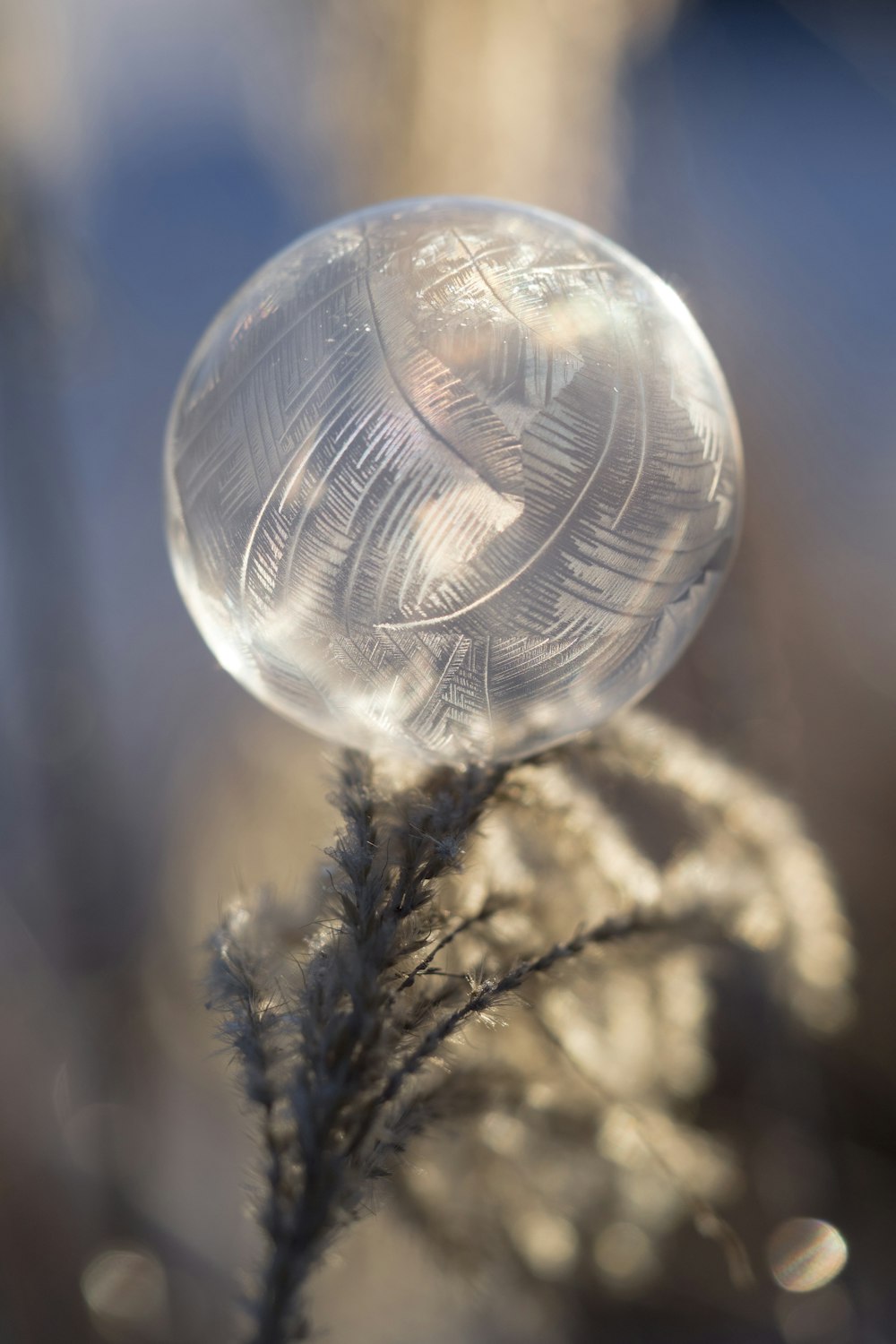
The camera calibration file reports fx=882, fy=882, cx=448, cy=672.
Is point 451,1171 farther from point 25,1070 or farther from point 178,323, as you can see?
point 178,323

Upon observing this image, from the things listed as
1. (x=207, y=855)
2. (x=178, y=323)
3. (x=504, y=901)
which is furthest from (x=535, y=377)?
(x=178, y=323)

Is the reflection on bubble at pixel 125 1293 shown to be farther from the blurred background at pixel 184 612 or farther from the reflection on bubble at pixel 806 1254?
the reflection on bubble at pixel 806 1254

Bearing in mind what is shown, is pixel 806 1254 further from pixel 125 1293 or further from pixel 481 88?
pixel 481 88

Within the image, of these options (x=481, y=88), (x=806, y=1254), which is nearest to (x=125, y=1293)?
(x=806, y=1254)

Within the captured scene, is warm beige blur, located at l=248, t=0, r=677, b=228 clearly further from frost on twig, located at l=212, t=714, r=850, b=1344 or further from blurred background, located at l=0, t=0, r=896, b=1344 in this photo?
frost on twig, located at l=212, t=714, r=850, b=1344

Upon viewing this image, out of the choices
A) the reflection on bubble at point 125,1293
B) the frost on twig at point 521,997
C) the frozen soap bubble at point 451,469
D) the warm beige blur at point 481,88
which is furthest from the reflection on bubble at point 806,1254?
the warm beige blur at point 481,88

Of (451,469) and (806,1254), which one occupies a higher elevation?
(451,469)
